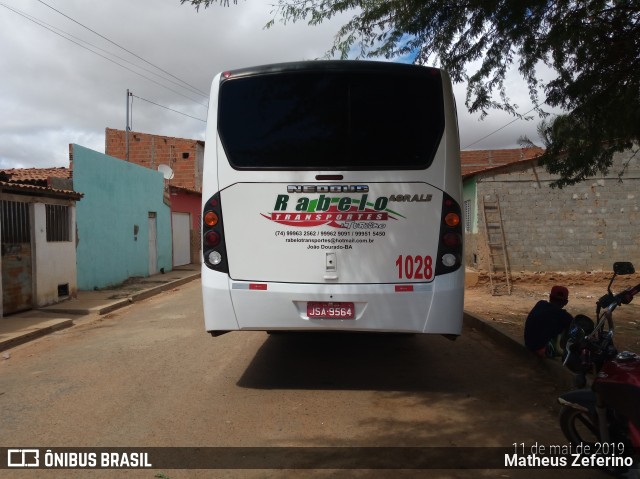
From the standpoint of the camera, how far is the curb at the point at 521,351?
15.2ft

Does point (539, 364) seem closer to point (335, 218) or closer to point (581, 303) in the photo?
point (335, 218)

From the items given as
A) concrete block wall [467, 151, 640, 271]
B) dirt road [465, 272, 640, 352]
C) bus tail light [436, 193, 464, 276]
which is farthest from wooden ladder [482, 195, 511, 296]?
bus tail light [436, 193, 464, 276]

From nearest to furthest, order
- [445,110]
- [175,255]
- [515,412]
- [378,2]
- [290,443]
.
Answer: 1. [290,443]
2. [515,412]
3. [445,110]
4. [378,2]
5. [175,255]

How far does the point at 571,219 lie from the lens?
13680 millimetres

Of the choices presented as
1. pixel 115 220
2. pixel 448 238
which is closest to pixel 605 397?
pixel 448 238

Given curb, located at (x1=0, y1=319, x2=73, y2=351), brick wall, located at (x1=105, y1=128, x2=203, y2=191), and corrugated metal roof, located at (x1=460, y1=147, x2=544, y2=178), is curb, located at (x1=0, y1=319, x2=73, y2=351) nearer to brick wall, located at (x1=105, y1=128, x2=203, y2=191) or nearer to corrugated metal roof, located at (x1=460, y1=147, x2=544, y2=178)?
brick wall, located at (x1=105, y1=128, x2=203, y2=191)

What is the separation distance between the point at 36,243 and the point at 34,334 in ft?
8.84

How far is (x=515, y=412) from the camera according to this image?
412 centimetres

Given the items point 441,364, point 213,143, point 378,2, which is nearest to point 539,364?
point 441,364

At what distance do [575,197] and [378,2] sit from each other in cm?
978

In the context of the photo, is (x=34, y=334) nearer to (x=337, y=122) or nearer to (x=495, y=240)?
(x=337, y=122)

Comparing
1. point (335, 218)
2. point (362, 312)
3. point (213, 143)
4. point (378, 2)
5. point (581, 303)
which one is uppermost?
point (378, 2)

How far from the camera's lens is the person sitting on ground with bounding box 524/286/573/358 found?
5.02m

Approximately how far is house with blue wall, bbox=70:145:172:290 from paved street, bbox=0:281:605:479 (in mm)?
6285
